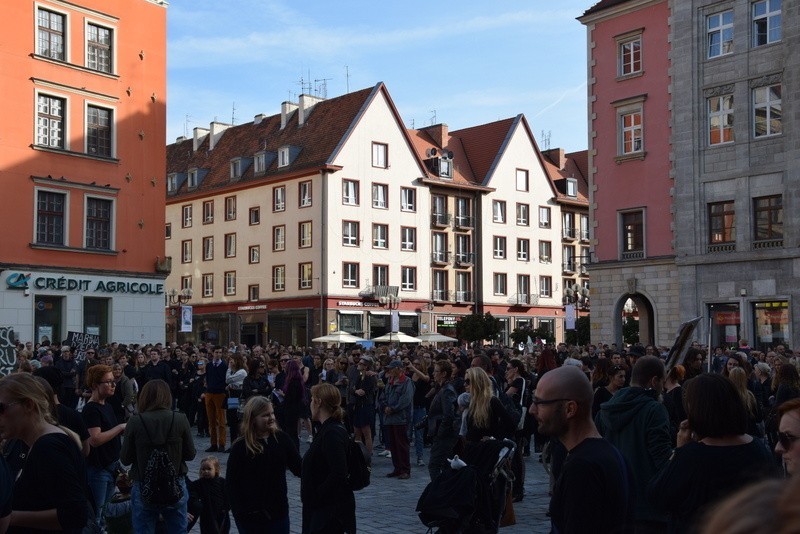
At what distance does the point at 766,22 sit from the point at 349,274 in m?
32.3

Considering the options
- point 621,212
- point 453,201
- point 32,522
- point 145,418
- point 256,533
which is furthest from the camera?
point 453,201

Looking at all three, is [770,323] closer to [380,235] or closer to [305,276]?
[380,235]

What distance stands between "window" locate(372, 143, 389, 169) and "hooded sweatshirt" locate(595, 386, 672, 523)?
55.7m

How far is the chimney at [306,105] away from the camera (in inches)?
2591

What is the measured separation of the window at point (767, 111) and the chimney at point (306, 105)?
1452 inches

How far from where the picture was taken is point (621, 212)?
3916cm

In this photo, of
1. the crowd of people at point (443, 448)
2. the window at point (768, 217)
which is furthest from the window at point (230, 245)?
the crowd of people at point (443, 448)

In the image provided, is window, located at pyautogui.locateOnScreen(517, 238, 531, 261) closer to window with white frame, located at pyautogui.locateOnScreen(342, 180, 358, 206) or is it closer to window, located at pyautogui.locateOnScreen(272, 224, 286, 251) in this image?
window with white frame, located at pyautogui.locateOnScreen(342, 180, 358, 206)

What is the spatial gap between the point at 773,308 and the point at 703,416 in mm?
31157

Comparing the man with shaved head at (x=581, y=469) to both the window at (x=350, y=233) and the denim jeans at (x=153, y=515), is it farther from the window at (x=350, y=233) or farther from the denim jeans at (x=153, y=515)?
the window at (x=350, y=233)

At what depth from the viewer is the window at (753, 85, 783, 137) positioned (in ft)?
112

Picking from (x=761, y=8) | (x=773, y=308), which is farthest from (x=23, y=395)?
(x=761, y=8)

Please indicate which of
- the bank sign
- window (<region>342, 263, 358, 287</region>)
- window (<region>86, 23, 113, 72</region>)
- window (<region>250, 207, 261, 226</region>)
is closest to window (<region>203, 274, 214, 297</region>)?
window (<region>250, 207, 261, 226</region>)

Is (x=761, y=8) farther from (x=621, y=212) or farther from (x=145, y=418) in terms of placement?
(x=145, y=418)
